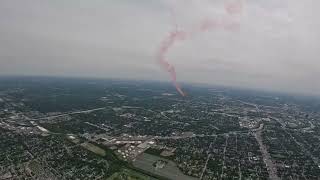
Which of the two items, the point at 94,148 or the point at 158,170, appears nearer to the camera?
the point at 158,170

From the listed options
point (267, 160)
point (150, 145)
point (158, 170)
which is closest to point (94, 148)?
point (150, 145)

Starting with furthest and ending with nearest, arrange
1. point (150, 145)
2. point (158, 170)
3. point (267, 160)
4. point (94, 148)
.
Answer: point (150, 145)
point (94, 148)
point (267, 160)
point (158, 170)

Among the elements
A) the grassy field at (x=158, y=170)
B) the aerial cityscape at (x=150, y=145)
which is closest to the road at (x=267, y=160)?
the aerial cityscape at (x=150, y=145)

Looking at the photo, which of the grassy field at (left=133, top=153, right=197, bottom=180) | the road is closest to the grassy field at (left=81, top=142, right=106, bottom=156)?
the grassy field at (left=133, top=153, right=197, bottom=180)

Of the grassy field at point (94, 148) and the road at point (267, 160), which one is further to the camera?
the grassy field at point (94, 148)

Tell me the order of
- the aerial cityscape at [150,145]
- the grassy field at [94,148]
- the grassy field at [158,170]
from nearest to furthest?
1. the grassy field at [158,170]
2. the aerial cityscape at [150,145]
3. the grassy field at [94,148]

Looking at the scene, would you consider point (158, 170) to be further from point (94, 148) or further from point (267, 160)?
point (267, 160)

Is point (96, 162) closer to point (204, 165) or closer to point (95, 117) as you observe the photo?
point (204, 165)

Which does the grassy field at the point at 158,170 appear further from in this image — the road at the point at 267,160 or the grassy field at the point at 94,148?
the road at the point at 267,160
